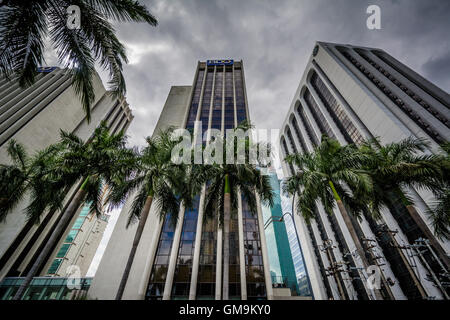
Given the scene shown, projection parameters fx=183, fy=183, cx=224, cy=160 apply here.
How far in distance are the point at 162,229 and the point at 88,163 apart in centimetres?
1534

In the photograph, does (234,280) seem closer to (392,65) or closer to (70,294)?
(70,294)

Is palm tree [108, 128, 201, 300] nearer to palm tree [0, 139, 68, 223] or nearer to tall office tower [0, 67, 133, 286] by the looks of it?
palm tree [0, 139, 68, 223]

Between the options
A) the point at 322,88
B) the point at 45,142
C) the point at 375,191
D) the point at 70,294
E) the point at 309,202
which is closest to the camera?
the point at 375,191

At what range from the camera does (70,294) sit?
1115 inches

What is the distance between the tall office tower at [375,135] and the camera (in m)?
21.6

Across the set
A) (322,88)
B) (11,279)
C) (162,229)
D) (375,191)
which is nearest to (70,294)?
(11,279)

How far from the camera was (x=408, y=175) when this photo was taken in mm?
12562

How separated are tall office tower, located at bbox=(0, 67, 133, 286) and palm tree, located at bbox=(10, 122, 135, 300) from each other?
12884mm

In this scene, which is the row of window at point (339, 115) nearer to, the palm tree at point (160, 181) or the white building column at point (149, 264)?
the palm tree at point (160, 181)

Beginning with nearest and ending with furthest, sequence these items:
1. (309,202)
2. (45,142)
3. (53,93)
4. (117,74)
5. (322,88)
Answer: (117,74), (309,202), (45,142), (53,93), (322,88)

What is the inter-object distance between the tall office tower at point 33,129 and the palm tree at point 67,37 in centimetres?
2166

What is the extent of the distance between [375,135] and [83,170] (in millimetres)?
38178

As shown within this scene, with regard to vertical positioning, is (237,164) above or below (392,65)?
below

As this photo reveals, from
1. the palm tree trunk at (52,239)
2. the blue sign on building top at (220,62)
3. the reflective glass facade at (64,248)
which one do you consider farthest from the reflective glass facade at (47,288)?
the blue sign on building top at (220,62)
